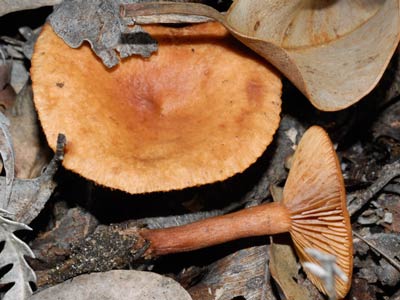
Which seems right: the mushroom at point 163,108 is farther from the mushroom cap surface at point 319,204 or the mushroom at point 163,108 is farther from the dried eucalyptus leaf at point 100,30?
the mushroom cap surface at point 319,204

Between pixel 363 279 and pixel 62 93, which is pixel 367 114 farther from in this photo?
pixel 62 93

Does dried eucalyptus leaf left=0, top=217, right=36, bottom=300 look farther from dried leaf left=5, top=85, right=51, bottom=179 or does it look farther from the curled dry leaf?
the curled dry leaf

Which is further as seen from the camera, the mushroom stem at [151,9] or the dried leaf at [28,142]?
the dried leaf at [28,142]

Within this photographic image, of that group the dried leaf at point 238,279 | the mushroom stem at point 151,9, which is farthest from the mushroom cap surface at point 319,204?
the mushroom stem at point 151,9

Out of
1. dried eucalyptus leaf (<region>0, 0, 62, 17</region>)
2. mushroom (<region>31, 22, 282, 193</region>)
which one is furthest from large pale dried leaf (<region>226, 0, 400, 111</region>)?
dried eucalyptus leaf (<region>0, 0, 62, 17</region>)

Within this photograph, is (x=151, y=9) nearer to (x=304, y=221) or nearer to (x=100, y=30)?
(x=100, y=30)

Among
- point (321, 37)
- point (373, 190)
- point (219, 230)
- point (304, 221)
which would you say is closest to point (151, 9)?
point (321, 37)

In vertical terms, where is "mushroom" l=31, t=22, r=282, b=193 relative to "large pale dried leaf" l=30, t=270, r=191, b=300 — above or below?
above
